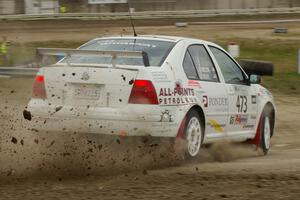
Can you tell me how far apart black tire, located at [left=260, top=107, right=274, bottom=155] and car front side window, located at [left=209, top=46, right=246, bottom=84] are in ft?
2.86

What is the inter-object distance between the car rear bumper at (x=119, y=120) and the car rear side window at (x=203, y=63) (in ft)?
3.45

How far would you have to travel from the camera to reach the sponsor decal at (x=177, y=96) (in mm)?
7859

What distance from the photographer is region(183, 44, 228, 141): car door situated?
860 centimetres

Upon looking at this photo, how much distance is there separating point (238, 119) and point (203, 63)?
1.08m

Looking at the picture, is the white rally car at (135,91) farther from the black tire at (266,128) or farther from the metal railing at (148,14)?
the metal railing at (148,14)

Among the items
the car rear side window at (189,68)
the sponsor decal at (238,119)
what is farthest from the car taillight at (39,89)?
the sponsor decal at (238,119)

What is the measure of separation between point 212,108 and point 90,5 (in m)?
42.1

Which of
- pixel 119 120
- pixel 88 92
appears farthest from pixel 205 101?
pixel 88 92

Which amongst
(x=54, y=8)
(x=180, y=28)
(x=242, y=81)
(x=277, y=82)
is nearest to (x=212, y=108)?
(x=242, y=81)

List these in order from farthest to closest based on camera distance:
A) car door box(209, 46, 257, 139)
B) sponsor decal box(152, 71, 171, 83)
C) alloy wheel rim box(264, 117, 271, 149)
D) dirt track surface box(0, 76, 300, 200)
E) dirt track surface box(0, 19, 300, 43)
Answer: dirt track surface box(0, 19, 300, 43) < alloy wheel rim box(264, 117, 271, 149) < car door box(209, 46, 257, 139) < sponsor decal box(152, 71, 171, 83) < dirt track surface box(0, 76, 300, 200)

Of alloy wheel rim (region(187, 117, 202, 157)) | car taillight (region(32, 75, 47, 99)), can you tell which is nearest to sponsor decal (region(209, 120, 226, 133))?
alloy wheel rim (region(187, 117, 202, 157))

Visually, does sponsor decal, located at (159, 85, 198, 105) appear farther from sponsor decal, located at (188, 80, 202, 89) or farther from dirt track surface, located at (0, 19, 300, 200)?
dirt track surface, located at (0, 19, 300, 200)

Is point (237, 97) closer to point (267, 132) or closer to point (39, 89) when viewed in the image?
point (267, 132)

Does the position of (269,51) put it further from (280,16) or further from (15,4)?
(15,4)
